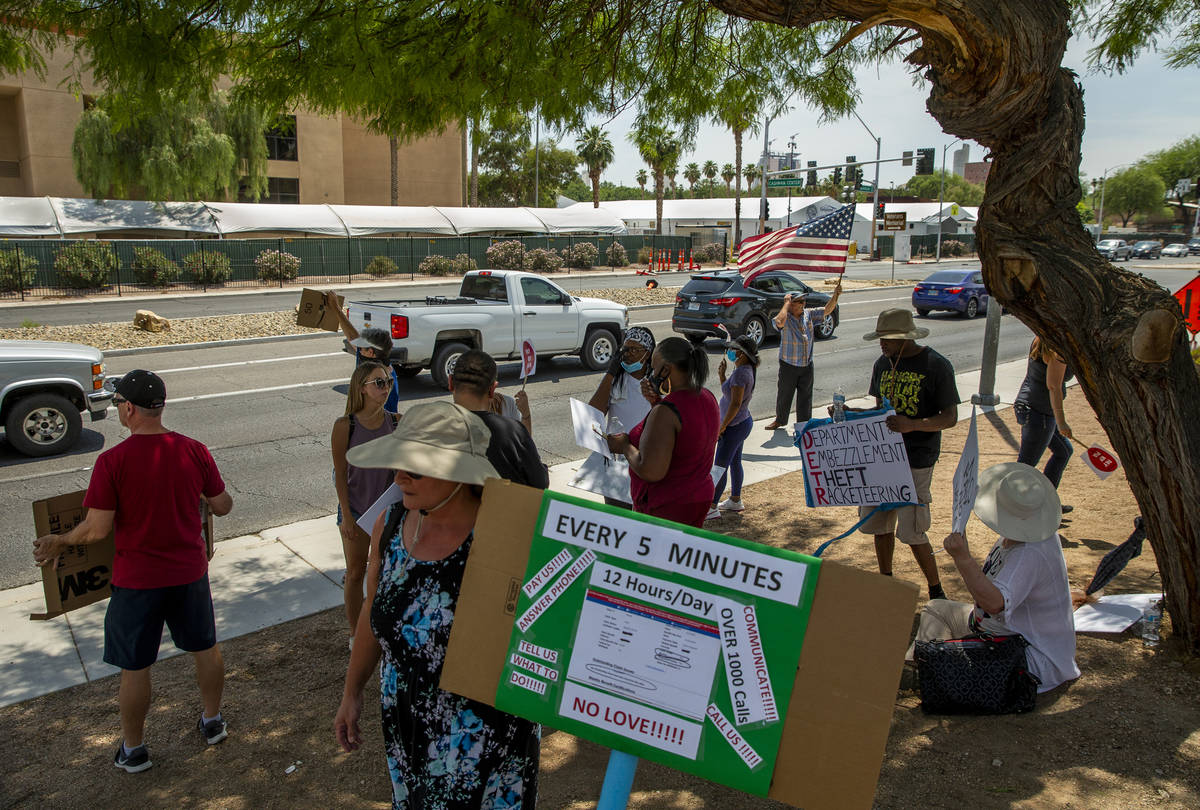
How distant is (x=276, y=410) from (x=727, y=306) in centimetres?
1015

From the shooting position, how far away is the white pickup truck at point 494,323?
43.5ft

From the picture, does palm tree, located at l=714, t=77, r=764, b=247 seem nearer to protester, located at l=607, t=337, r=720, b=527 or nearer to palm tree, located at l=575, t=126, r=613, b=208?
protester, located at l=607, t=337, r=720, b=527

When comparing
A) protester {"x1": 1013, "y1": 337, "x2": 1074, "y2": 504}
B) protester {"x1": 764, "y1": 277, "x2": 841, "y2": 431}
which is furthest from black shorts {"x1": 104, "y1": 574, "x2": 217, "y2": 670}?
protester {"x1": 764, "y1": 277, "x2": 841, "y2": 431}

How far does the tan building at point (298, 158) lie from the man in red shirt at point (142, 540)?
117 ft

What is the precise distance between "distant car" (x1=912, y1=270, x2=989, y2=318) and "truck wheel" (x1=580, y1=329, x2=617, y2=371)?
1366 cm

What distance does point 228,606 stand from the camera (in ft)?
18.7

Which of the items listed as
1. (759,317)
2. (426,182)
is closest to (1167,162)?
(426,182)

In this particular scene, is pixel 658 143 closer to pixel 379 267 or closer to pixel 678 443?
pixel 678 443

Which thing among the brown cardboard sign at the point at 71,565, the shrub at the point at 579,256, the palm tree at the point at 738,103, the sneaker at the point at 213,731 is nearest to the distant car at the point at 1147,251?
the shrub at the point at 579,256

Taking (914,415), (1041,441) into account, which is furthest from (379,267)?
(914,415)

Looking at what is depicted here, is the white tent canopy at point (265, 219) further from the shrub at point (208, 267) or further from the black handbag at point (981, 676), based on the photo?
A: the black handbag at point (981, 676)

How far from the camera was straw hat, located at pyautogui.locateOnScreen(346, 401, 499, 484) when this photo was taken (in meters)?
2.51

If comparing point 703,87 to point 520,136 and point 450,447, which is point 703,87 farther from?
point 450,447

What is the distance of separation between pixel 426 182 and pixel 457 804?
57.7 m
